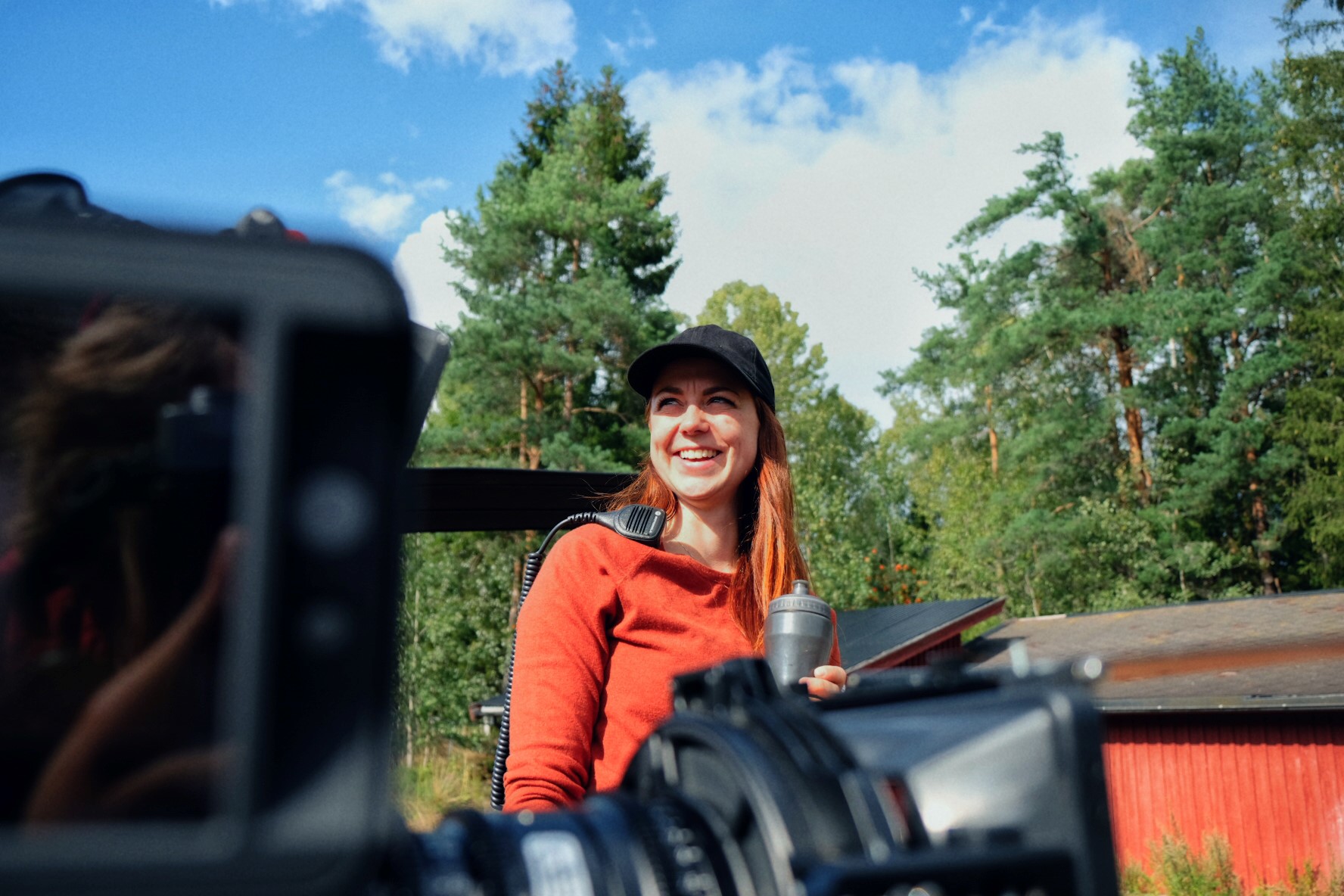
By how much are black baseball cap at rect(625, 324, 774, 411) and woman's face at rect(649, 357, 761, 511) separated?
0.03m

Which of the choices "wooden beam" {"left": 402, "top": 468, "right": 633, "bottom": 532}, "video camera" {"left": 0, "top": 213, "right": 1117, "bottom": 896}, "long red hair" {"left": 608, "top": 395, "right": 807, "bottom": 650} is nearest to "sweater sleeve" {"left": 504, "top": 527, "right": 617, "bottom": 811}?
"long red hair" {"left": 608, "top": 395, "right": 807, "bottom": 650}

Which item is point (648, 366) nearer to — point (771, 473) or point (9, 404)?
point (771, 473)

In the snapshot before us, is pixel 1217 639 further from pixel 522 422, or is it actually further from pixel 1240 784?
pixel 522 422

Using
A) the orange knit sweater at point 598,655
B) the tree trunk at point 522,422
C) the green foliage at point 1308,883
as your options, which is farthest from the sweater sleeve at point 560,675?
the tree trunk at point 522,422

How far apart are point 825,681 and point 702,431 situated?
2.65 ft

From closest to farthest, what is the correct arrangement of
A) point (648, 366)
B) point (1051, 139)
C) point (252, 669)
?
1. point (252, 669)
2. point (648, 366)
3. point (1051, 139)

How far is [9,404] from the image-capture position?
0.55 meters

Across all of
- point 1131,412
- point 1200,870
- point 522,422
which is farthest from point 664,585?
point 1131,412

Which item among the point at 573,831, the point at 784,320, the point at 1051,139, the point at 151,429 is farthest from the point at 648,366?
the point at 784,320

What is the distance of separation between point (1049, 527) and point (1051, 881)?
26.2 metres

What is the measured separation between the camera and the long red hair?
230 cm

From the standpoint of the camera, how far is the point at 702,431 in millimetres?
2354

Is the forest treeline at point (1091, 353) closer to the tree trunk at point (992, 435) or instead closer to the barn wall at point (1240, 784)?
the tree trunk at point (992, 435)

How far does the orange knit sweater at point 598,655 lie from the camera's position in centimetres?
185
